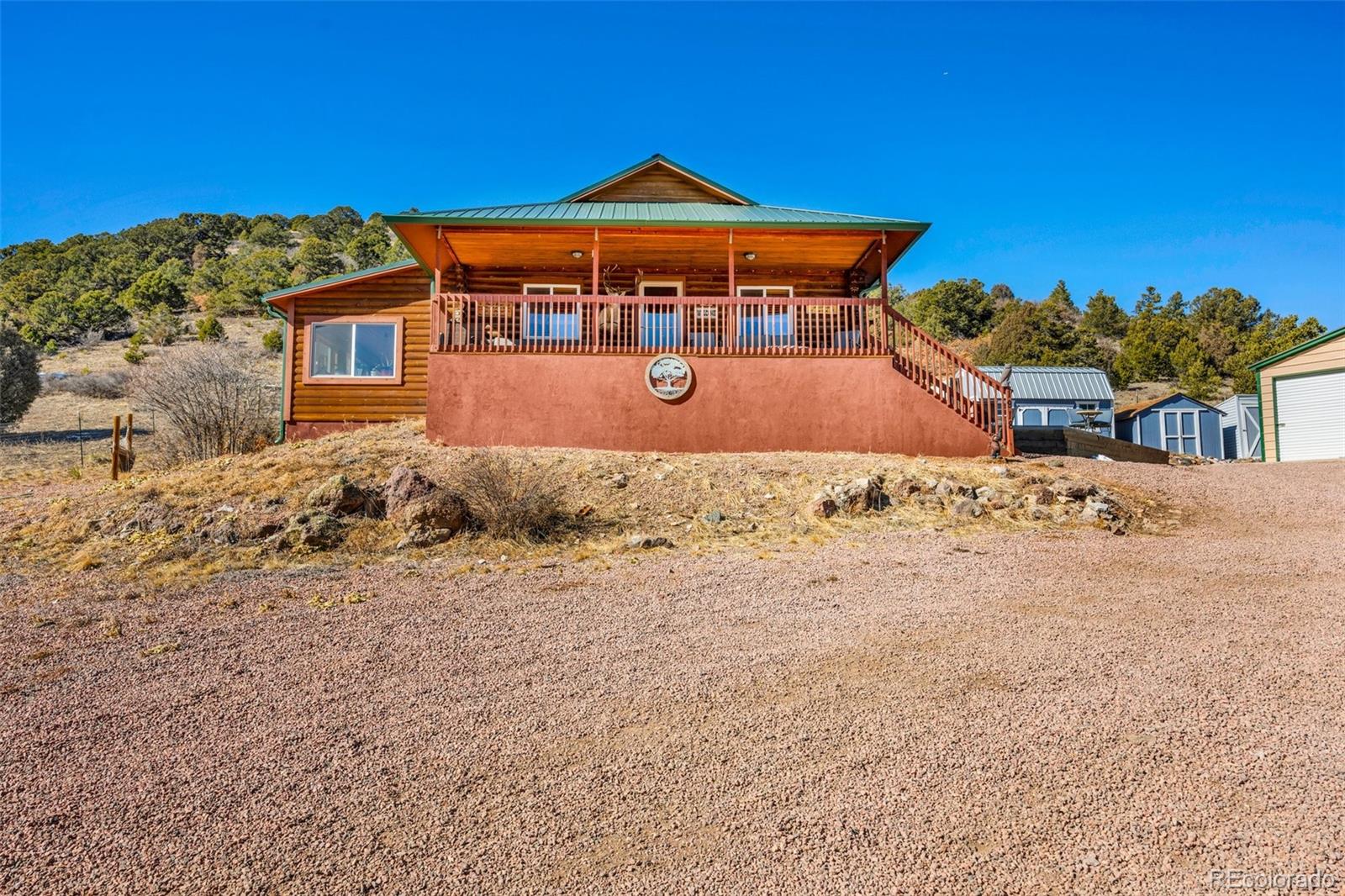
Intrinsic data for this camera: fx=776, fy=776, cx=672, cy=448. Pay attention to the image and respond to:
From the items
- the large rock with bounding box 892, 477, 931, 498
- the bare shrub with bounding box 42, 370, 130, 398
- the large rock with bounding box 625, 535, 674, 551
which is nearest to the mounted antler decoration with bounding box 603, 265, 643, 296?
the large rock with bounding box 892, 477, 931, 498

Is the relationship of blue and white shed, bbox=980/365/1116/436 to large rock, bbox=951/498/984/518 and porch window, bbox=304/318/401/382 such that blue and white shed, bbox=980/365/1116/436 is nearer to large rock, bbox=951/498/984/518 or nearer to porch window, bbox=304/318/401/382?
large rock, bbox=951/498/984/518

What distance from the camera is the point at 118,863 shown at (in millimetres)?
2719

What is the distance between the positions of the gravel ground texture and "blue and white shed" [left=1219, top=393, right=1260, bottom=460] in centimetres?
2571

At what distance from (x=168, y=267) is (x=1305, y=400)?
60636 millimetres

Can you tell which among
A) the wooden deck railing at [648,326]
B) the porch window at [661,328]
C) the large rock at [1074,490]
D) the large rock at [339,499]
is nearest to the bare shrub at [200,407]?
the wooden deck railing at [648,326]

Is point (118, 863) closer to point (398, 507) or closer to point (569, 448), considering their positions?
point (398, 507)

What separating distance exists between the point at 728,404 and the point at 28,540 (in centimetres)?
918

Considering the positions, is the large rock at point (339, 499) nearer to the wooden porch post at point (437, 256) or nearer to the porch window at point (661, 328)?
the wooden porch post at point (437, 256)

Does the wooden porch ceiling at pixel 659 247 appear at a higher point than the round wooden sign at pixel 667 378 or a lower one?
higher

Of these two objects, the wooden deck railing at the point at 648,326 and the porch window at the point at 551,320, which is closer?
the wooden deck railing at the point at 648,326

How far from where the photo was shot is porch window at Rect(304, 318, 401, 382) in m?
16.0

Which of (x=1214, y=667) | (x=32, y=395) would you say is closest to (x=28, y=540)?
(x=1214, y=667)

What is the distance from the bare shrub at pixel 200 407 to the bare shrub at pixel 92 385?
14439 mm

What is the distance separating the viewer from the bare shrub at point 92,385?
85.9 ft
